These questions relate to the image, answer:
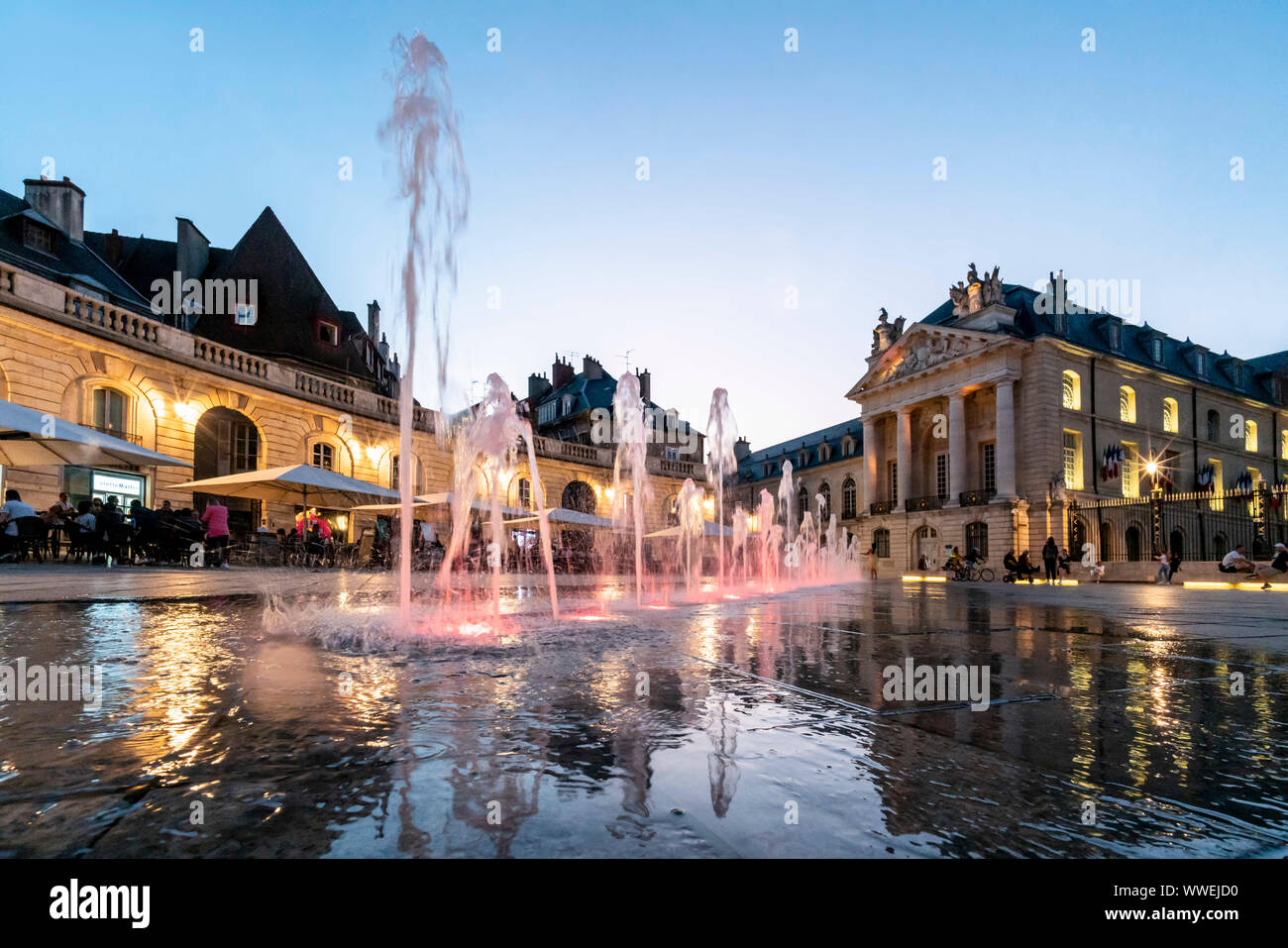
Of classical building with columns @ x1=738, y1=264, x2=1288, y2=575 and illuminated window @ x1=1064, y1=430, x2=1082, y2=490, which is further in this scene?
illuminated window @ x1=1064, y1=430, x2=1082, y2=490

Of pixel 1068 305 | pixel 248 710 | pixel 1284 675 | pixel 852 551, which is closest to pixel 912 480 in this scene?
pixel 852 551

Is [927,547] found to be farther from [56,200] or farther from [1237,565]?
[56,200]

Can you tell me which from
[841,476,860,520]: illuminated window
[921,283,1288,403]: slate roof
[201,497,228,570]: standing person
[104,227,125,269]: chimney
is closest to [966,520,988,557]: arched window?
[921,283,1288,403]: slate roof

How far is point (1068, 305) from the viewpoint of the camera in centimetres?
4016

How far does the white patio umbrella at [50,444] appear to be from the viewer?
33.0 feet

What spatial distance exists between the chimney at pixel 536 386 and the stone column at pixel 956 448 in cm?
2868

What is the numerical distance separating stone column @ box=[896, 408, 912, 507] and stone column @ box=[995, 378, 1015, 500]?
6.45m

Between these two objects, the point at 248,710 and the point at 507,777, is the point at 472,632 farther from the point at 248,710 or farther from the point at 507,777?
the point at 507,777

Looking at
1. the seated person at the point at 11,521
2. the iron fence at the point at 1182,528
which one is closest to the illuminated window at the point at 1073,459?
the iron fence at the point at 1182,528

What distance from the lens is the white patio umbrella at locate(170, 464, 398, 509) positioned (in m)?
15.9

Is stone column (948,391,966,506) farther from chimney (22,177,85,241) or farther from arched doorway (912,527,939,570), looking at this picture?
chimney (22,177,85,241)

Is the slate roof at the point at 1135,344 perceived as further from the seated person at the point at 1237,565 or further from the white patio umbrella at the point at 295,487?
the white patio umbrella at the point at 295,487
